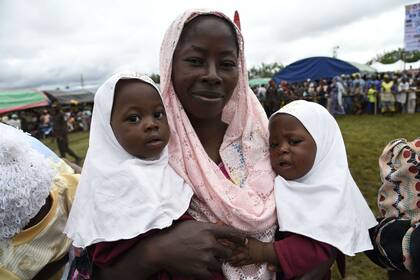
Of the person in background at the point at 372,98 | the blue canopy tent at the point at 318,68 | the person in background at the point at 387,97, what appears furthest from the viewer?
the blue canopy tent at the point at 318,68

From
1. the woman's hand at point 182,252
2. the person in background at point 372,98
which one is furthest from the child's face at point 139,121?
the person in background at point 372,98

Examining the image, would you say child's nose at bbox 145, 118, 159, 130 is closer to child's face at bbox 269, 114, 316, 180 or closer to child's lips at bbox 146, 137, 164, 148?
child's lips at bbox 146, 137, 164, 148

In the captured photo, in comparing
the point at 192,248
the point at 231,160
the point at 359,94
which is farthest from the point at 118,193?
the point at 359,94

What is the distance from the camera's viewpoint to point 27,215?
1.32 meters

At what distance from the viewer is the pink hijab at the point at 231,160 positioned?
130 centimetres

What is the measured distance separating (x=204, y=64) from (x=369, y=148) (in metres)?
7.00

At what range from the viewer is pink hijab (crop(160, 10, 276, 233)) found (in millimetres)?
1305

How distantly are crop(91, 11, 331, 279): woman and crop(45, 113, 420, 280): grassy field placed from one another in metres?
2.34

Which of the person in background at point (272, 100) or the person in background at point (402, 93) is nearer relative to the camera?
the person in background at point (272, 100)

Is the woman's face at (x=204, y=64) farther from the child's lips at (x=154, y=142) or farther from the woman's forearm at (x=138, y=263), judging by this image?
the woman's forearm at (x=138, y=263)

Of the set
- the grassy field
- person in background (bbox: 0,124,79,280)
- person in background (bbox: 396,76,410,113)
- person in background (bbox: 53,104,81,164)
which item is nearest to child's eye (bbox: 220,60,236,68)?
person in background (bbox: 0,124,79,280)

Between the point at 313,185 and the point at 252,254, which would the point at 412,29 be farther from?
the point at 252,254

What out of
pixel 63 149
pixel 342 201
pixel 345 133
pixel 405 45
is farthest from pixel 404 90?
pixel 342 201

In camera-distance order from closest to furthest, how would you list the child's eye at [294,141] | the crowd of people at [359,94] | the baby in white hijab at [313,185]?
1. the baby in white hijab at [313,185]
2. the child's eye at [294,141]
3. the crowd of people at [359,94]
